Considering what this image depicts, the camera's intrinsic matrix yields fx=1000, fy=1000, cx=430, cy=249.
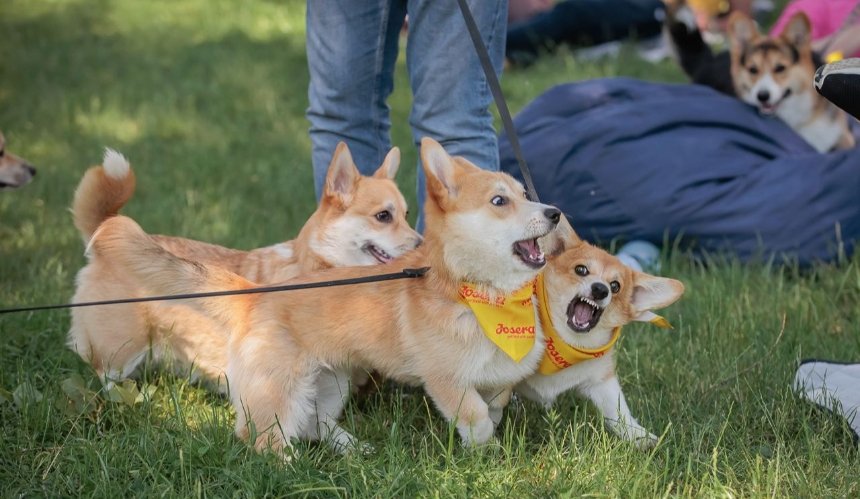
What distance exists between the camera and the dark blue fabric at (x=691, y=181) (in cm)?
471

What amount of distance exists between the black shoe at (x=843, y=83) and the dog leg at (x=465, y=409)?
1290 millimetres

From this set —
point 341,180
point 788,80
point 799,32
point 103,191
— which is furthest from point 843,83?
point 799,32

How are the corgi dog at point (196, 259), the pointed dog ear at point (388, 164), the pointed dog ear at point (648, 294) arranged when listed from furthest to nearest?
the pointed dog ear at point (388, 164)
the corgi dog at point (196, 259)
the pointed dog ear at point (648, 294)

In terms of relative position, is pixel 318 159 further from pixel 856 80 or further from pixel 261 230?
pixel 856 80

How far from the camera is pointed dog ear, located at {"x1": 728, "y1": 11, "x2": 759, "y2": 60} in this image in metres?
6.47

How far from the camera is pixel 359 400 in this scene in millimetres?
3391

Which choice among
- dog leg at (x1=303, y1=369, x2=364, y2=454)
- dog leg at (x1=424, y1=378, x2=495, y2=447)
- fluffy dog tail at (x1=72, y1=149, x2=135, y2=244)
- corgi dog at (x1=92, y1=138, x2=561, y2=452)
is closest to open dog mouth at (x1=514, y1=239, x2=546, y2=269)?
corgi dog at (x1=92, y1=138, x2=561, y2=452)

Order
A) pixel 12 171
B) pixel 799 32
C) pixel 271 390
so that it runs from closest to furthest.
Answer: pixel 271 390 → pixel 12 171 → pixel 799 32

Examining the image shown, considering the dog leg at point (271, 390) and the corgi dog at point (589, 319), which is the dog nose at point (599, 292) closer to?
the corgi dog at point (589, 319)

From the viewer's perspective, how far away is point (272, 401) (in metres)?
2.91

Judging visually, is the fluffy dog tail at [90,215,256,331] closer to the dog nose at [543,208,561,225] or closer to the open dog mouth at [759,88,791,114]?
the dog nose at [543,208,561,225]

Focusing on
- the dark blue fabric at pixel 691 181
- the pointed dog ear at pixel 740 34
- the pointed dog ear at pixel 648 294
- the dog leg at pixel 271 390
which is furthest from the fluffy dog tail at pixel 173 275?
the pointed dog ear at pixel 740 34

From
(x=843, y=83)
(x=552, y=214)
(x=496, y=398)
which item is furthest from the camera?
(x=496, y=398)

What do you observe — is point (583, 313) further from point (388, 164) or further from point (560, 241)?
point (388, 164)
